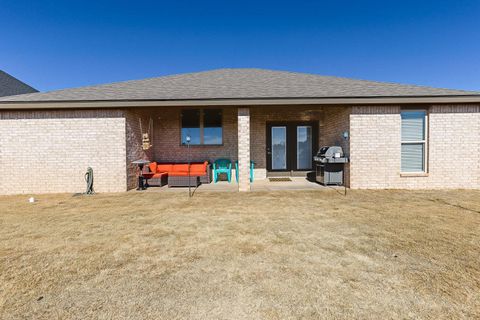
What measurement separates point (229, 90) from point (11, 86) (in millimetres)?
15590

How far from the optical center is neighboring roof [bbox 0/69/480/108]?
7.15 meters

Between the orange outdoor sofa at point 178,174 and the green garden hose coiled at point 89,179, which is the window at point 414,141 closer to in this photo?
the orange outdoor sofa at point 178,174

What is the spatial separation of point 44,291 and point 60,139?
695cm

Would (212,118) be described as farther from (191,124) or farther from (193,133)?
(193,133)

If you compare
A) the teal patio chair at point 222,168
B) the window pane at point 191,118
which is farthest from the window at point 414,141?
the window pane at point 191,118

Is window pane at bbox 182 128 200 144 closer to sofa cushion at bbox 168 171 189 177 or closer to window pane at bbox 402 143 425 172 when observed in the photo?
sofa cushion at bbox 168 171 189 177

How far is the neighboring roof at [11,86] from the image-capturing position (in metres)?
13.1

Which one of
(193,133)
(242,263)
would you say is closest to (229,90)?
(193,133)

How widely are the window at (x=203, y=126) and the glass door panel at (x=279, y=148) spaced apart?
2618mm

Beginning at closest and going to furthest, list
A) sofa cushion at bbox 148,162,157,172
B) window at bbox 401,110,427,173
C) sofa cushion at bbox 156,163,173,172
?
window at bbox 401,110,427,173, sofa cushion at bbox 148,162,157,172, sofa cushion at bbox 156,163,173,172

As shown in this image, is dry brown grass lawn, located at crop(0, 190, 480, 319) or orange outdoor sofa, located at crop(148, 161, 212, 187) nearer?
dry brown grass lawn, located at crop(0, 190, 480, 319)

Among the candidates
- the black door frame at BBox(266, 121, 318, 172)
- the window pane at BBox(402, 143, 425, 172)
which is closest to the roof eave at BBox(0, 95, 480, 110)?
the window pane at BBox(402, 143, 425, 172)

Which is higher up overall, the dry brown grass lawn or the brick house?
the brick house

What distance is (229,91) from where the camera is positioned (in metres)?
7.92
